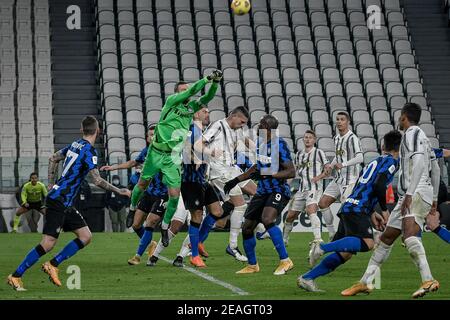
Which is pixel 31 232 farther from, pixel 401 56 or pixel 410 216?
pixel 410 216

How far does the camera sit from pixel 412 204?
10664 millimetres

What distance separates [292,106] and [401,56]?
4.66 meters

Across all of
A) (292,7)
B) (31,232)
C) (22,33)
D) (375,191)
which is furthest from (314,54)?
(375,191)

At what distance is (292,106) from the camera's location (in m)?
31.8

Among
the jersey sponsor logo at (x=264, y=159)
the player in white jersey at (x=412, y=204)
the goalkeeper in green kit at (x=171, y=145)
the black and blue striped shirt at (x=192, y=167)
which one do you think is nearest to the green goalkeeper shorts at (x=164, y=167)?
the goalkeeper in green kit at (x=171, y=145)

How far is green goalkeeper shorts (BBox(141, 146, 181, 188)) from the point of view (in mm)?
14359

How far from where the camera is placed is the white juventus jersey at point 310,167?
19750 mm

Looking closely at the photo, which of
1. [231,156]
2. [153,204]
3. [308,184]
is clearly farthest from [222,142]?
[308,184]

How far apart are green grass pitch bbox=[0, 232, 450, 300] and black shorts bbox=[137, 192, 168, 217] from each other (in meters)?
0.81

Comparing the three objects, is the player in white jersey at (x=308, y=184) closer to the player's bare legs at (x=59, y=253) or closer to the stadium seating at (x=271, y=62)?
the player's bare legs at (x=59, y=253)

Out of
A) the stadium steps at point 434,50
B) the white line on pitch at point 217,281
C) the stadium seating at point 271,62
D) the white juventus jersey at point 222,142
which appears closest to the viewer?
the white line on pitch at point 217,281

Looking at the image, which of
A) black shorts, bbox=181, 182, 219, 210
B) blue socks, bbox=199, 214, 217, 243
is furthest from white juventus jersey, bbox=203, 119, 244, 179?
blue socks, bbox=199, 214, 217, 243

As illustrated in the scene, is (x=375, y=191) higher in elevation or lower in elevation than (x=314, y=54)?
lower

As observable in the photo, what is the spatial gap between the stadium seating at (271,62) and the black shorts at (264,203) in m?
16.1
